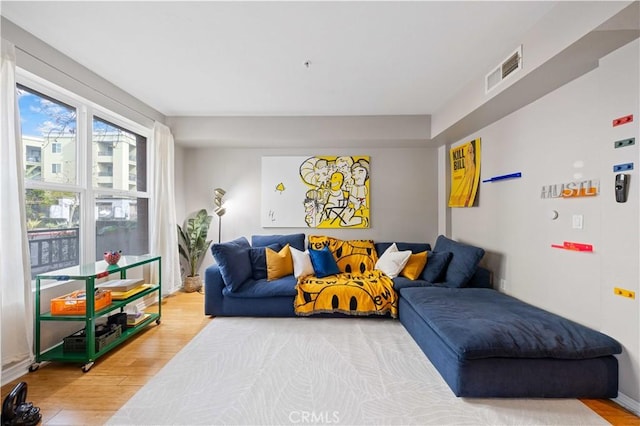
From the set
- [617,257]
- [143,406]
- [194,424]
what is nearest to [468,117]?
[617,257]

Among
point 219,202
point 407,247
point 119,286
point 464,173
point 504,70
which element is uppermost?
point 504,70

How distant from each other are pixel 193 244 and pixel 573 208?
4354 mm

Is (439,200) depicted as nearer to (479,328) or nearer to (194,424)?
(479,328)

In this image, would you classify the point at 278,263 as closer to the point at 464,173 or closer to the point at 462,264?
the point at 462,264

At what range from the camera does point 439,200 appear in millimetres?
4250

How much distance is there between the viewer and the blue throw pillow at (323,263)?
3.46 meters

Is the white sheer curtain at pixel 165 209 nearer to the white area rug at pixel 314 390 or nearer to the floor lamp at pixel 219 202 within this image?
the floor lamp at pixel 219 202

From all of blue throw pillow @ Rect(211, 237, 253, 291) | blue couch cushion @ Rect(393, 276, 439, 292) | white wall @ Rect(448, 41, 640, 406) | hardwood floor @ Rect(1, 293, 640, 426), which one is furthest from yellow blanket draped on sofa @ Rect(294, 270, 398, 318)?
white wall @ Rect(448, 41, 640, 406)

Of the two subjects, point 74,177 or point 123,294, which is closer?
point 123,294

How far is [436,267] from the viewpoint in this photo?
3.23 m

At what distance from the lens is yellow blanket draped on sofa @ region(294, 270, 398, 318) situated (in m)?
2.98

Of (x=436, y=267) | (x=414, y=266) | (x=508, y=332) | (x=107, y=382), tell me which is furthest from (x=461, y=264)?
(x=107, y=382)

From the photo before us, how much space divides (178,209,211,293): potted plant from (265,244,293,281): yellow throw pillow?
1334 millimetres

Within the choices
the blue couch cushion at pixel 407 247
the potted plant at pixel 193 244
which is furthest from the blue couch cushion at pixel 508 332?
the potted plant at pixel 193 244
